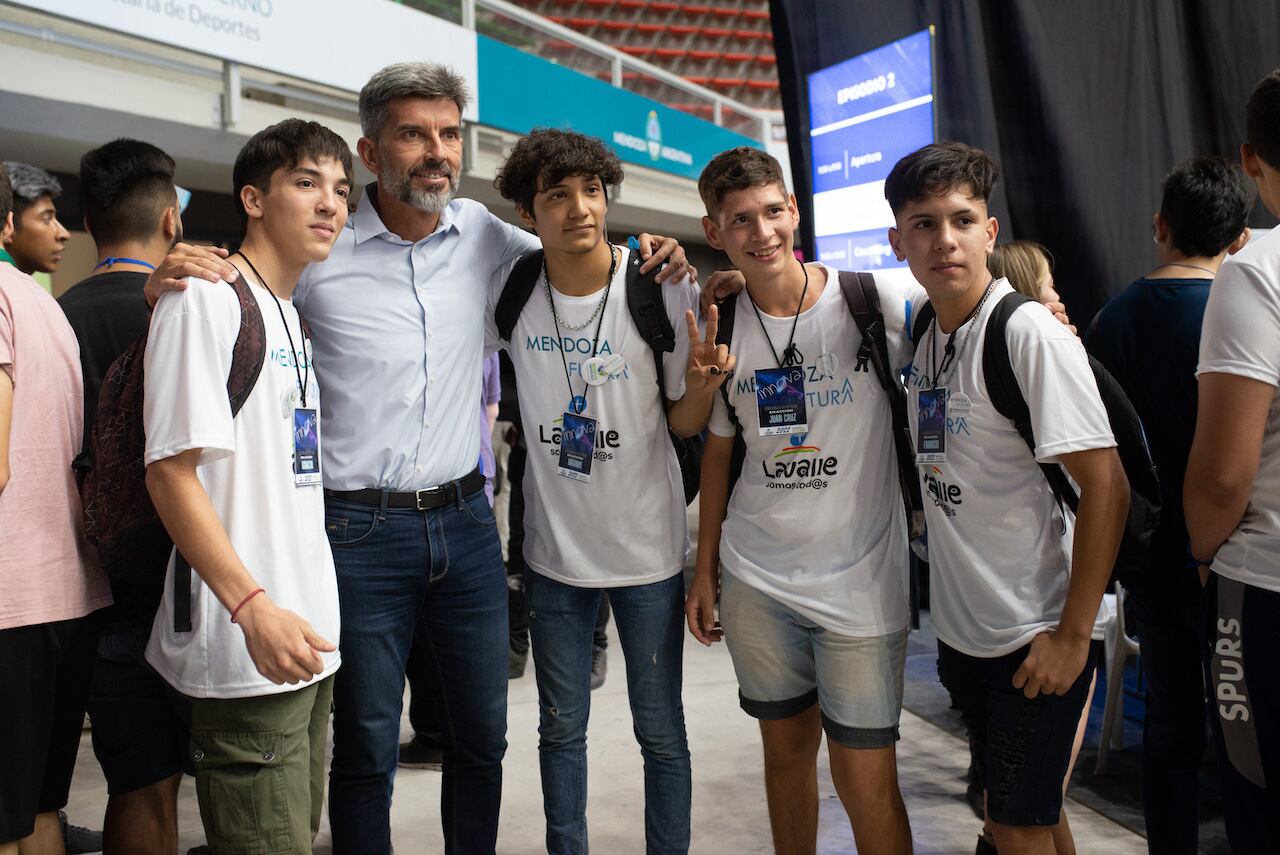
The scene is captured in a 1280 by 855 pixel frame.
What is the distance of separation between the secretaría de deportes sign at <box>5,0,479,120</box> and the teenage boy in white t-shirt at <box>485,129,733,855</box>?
12.0 ft

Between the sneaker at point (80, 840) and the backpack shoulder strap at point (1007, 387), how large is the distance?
8.27ft

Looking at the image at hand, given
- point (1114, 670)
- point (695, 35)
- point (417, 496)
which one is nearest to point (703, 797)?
point (1114, 670)

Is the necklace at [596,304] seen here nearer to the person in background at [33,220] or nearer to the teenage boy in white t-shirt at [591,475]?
the teenage boy in white t-shirt at [591,475]

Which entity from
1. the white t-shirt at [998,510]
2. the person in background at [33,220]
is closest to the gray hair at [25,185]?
the person in background at [33,220]

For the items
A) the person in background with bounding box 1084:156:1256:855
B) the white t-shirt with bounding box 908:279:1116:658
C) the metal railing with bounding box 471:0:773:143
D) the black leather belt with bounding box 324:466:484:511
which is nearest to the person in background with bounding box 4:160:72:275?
the black leather belt with bounding box 324:466:484:511

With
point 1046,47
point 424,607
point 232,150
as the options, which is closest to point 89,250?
point 232,150

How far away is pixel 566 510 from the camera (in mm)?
1990

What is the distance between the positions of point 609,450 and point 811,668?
0.59 meters

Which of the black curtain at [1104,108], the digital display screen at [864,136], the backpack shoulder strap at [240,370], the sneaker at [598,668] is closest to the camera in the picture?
the backpack shoulder strap at [240,370]

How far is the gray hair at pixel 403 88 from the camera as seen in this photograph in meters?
1.94

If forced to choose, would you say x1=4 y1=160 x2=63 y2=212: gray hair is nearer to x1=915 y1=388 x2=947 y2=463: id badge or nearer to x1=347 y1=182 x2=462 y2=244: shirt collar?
x1=347 y1=182 x2=462 y2=244: shirt collar

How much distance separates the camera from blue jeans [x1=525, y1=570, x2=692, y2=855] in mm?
2008

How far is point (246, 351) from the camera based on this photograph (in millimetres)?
1516

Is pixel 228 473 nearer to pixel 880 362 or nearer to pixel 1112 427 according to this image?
pixel 880 362
